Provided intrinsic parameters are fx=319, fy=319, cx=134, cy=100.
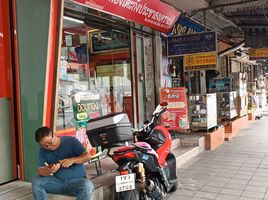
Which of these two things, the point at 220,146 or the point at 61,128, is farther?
the point at 220,146

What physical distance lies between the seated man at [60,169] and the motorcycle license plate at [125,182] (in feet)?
0.90

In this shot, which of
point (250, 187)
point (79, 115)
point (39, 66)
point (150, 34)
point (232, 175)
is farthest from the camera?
point (150, 34)

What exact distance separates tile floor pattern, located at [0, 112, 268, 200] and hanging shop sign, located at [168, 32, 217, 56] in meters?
2.35

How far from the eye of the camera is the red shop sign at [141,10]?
4.64 meters

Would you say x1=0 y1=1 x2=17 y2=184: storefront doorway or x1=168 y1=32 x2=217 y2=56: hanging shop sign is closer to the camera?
x1=0 y1=1 x2=17 y2=184: storefront doorway

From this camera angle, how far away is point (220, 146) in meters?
7.80

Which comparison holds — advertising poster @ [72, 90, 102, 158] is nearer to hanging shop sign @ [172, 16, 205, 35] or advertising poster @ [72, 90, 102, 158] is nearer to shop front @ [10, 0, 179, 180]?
shop front @ [10, 0, 179, 180]

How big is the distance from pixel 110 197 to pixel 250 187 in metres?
2.08

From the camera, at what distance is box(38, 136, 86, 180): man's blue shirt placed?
10.5ft

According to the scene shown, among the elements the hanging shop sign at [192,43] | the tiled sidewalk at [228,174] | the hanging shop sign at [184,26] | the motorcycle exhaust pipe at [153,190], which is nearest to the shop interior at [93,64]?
the motorcycle exhaust pipe at [153,190]

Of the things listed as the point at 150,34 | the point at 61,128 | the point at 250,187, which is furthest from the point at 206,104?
the point at 61,128

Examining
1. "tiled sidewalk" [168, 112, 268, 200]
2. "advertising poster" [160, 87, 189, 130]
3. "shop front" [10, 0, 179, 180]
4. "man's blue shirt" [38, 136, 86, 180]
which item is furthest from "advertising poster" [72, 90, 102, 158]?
"advertising poster" [160, 87, 189, 130]

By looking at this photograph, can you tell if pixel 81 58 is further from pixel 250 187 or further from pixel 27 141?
pixel 250 187

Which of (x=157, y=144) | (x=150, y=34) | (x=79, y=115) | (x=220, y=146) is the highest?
(x=150, y=34)
